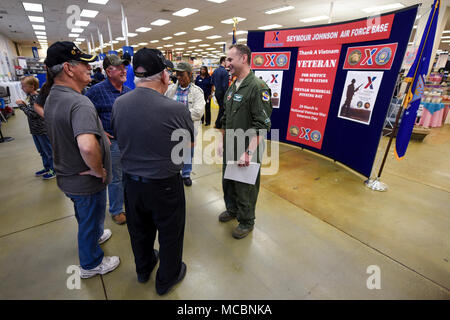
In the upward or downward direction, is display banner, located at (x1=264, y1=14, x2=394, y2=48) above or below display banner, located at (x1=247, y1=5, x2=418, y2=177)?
above

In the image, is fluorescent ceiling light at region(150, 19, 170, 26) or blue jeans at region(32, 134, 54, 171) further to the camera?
fluorescent ceiling light at region(150, 19, 170, 26)

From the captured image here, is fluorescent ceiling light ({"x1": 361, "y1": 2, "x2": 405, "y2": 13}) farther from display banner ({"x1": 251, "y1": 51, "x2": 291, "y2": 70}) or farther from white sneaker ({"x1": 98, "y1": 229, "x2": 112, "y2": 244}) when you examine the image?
white sneaker ({"x1": 98, "y1": 229, "x2": 112, "y2": 244})

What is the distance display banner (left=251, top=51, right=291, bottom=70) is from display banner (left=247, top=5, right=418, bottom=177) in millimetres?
29

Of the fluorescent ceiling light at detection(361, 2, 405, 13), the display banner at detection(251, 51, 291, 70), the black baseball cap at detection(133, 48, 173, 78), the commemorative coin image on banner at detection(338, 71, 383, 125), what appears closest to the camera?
the black baseball cap at detection(133, 48, 173, 78)

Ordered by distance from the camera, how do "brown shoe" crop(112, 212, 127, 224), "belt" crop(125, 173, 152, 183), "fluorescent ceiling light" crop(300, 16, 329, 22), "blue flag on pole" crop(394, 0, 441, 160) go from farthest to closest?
"fluorescent ceiling light" crop(300, 16, 329, 22), "blue flag on pole" crop(394, 0, 441, 160), "brown shoe" crop(112, 212, 127, 224), "belt" crop(125, 173, 152, 183)

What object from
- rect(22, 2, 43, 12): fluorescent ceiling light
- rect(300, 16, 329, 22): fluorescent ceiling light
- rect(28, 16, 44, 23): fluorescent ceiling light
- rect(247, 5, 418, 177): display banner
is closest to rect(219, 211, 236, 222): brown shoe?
rect(247, 5, 418, 177): display banner

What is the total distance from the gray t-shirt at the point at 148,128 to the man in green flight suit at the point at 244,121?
28.8 inches

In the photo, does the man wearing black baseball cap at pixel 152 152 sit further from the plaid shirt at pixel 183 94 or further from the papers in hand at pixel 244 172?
the plaid shirt at pixel 183 94

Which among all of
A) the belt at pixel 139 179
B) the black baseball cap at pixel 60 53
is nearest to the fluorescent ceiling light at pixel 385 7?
the black baseball cap at pixel 60 53

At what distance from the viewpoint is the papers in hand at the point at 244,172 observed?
6.02 ft

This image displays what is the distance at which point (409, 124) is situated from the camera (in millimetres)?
2879

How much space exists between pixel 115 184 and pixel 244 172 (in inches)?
52.4

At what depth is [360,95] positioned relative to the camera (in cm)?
318

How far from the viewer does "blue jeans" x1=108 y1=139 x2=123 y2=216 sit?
2117 mm
